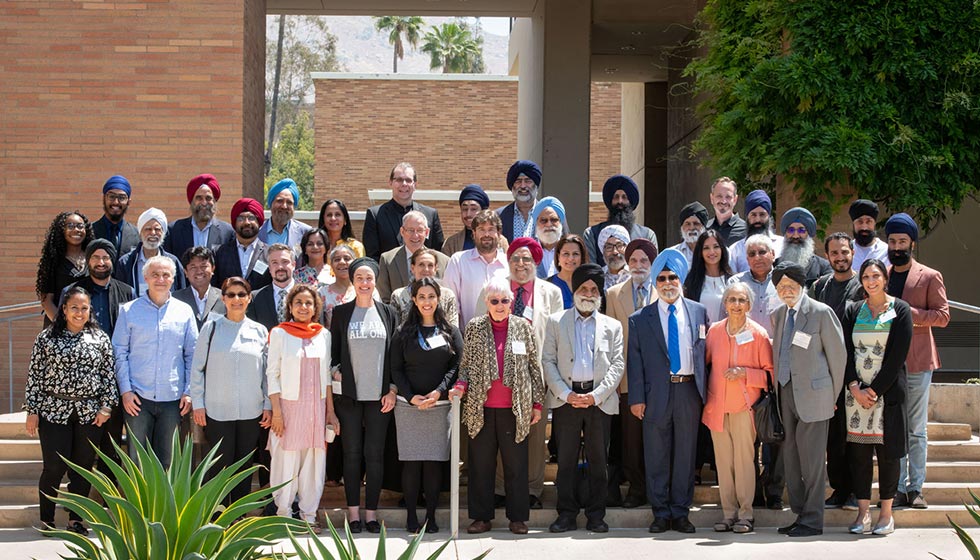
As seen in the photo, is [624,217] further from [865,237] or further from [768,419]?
[768,419]

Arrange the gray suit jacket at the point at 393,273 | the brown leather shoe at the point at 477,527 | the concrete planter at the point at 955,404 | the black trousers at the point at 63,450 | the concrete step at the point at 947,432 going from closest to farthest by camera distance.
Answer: the black trousers at the point at 63,450 → the brown leather shoe at the point at 477,527 → the gray suit jacket at the point at 393,273 → the concrete step at the point at 947,432 → the concrete planter at the point at 955,404

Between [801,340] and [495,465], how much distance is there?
7.77 feet

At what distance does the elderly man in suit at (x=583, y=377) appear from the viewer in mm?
7730

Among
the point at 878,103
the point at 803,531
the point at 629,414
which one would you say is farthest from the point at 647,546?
the point at 878,103

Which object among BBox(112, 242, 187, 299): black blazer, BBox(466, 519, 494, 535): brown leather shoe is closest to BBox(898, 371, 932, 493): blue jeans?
BBox(466, 519, 494, 535): brown leather shoe

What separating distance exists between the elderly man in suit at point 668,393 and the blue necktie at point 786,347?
557mm

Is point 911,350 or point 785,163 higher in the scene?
point 785,163

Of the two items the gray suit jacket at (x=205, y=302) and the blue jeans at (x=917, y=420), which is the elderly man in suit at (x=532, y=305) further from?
the blue jeans at (x=917, y=420)

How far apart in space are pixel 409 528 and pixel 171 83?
19.1 ft

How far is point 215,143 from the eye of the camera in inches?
436

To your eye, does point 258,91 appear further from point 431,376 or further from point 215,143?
point 431,376

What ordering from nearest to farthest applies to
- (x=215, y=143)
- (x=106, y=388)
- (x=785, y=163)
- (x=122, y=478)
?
1. (x=122, y=478)
2. (x=106, y=388)
3. (x=215, y=143)
4. (x=785, y=163)

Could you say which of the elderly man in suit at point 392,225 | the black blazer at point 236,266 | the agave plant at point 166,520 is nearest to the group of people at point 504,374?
the black blazer at point 236,266

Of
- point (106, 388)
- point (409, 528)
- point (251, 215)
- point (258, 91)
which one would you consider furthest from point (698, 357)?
point (258, 91)
